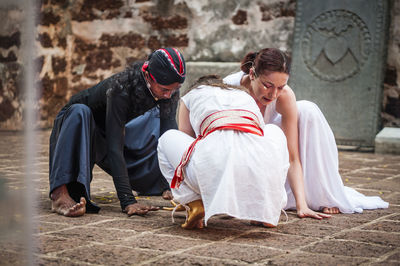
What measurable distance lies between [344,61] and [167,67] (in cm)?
421

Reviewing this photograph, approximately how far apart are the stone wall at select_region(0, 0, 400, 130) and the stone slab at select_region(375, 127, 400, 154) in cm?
41

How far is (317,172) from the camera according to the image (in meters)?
3.17

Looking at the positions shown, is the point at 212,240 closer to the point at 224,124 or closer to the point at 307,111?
the point at 224,124

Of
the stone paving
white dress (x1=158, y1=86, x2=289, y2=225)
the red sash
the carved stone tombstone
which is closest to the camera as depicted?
the stone paving

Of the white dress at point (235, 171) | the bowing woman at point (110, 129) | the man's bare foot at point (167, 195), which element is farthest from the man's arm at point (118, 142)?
the man's bare foot at point (167, 195)

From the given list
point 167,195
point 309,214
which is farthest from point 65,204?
point 309,214

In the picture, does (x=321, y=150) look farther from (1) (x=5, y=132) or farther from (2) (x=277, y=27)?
(2) (x=277, y=27)

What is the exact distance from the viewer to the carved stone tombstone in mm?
6328

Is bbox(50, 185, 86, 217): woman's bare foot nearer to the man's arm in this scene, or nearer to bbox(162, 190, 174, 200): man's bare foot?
the man's arm

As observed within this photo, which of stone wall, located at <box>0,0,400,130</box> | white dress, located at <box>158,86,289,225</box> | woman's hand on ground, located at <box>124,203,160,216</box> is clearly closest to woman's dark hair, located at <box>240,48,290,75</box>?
white dress, located at <box>158,86,289,225</box>

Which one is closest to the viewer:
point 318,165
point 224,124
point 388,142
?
point 224,124

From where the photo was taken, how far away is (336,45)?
649 cm

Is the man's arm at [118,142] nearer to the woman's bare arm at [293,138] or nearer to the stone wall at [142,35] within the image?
the woman's bare arm at [293,138]

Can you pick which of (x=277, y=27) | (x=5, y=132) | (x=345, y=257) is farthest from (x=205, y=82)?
(x=277, y=27)
